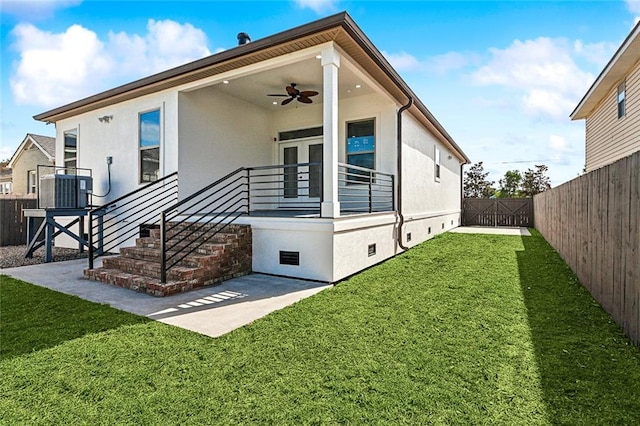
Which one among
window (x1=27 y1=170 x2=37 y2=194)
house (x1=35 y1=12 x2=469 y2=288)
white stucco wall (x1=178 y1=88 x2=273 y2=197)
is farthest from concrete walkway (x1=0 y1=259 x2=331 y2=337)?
window (x1=27 y1=170 x2=37 y2=194)

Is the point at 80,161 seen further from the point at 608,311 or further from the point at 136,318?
the point at 608,311

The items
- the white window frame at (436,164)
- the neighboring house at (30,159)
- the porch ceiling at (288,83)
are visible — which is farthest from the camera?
the neighboring house at (30,159)

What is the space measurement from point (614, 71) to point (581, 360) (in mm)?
10223

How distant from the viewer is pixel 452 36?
9500mm

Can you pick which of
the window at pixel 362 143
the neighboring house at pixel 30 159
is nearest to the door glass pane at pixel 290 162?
the window at pixel 362 143

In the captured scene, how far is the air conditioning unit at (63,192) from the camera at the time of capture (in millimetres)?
7734

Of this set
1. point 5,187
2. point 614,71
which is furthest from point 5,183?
point 614,71

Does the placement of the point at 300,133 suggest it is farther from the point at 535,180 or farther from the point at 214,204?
the point at 535,180

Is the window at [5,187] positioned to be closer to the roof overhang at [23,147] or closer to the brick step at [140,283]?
the roof overhang at [23,147]

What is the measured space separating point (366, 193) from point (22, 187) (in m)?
18.9

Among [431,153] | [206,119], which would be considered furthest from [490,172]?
[206,119]

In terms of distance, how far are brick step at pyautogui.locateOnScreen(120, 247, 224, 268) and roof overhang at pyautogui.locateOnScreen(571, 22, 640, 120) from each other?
32.5 ft

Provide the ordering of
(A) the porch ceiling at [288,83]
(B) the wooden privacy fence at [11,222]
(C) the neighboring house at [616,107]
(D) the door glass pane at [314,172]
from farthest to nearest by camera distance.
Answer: (B) the wooden privacy fence at [11,222]
(D) the door glass pane at [314,172]
(C) the neighboring house at [616,107]
(A) the porch ceiling at [288,83]

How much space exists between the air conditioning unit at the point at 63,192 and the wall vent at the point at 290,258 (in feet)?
18.5
